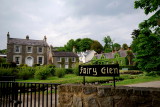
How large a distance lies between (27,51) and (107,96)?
38496 mm

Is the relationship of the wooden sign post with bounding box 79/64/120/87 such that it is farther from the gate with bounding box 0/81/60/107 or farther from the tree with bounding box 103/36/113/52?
the tree with bounding box 103/36/113/52

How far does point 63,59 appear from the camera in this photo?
148 ft

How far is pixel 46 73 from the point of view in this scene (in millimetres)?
18047

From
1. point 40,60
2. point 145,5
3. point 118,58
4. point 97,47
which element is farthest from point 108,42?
point 145,5

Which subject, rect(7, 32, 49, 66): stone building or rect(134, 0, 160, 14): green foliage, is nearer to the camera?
rect(134, 0, 160, 14): green foliage

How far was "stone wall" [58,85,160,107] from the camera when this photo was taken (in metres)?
3.11

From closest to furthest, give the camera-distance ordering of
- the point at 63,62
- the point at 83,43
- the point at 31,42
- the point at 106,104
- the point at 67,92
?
the point at 106,104 → the point at 67,92 → the point at 31,42 → the point at 63,62 → the point at 83,43

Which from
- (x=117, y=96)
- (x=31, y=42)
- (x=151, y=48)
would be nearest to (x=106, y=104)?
(x=117, y=96)

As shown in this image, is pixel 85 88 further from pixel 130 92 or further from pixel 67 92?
pixel 130 92

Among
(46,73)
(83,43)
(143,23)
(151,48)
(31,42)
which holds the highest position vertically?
(83,43)

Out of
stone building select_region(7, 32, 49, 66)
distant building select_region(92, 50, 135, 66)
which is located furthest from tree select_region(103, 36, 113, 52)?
stone building select_region(7, 32, 49, 66)

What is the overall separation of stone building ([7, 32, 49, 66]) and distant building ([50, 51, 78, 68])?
494 cm

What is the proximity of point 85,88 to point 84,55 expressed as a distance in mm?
60912

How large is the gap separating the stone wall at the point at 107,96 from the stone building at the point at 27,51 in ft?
121
